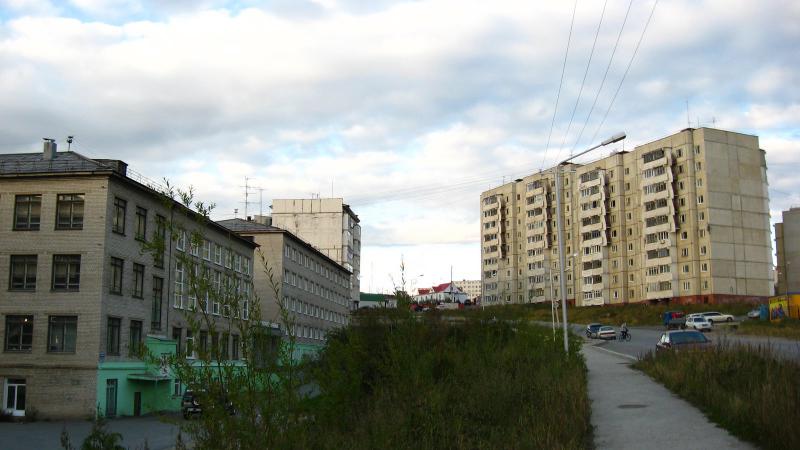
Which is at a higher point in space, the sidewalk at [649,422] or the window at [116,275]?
the window at [116,275]

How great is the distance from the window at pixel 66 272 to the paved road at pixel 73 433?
7002 mm

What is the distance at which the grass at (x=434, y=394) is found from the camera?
8680 mm

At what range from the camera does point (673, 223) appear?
88.4m

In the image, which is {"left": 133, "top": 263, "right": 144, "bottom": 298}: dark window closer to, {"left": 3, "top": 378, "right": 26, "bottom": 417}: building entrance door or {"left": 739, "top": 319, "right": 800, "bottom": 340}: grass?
{"left": 3, "top": 378, "right": 26, "bottom": 417}: building entrance door

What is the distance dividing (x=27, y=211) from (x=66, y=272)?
4.06 m

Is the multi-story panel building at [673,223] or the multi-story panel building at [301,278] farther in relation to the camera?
the multi-story panel building at [673,223]

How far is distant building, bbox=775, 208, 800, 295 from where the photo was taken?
366 ft

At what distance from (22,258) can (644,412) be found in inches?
1400

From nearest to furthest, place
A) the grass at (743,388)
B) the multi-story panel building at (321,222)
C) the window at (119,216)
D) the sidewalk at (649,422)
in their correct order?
1. the grass at (743,388)
2. the sidewalk at (649,422)
3. the window at (119,216)
4. the multi-story panel building at (321,222)

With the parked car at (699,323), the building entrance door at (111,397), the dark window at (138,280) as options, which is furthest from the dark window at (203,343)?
the parked car at (699,323)

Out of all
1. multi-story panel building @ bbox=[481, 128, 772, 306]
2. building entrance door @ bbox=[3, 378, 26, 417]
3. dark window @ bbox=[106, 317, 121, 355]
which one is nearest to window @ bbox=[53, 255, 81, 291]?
dark window @ bbox=[106, 317, 121, 355]

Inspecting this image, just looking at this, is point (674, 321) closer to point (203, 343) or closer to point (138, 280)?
point (138, 280)

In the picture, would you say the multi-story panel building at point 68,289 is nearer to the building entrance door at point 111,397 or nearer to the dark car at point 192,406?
the building entrance door at point 111,397

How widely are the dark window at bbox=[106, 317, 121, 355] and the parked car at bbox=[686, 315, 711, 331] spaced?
40.9 metres
